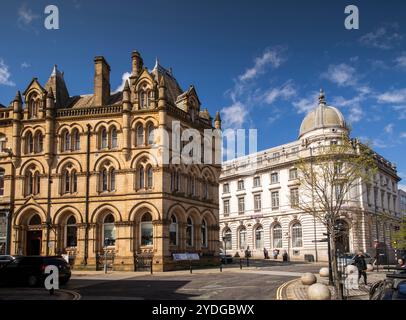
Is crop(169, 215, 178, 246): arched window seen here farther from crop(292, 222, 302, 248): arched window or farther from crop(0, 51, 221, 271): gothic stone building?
crop(292, 222, 302, 248): arched window

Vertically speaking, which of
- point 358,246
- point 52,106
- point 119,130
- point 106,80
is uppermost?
point 106,80

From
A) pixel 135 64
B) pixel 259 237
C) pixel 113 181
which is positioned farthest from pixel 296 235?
pixel 135 64

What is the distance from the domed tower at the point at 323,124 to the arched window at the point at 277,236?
13990mm

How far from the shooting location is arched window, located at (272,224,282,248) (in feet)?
207

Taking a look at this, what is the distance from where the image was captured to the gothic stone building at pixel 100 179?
Answer: 3500cm

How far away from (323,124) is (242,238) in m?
22.8

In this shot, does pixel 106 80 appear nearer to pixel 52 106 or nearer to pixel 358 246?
pixel 52 106

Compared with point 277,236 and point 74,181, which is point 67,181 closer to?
point 74,181

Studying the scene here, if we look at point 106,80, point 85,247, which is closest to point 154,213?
point 85,247

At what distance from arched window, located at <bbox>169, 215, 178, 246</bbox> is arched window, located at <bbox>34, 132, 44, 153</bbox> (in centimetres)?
1360

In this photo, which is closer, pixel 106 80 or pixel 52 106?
pixel 52 106

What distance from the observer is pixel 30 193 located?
122 feet
